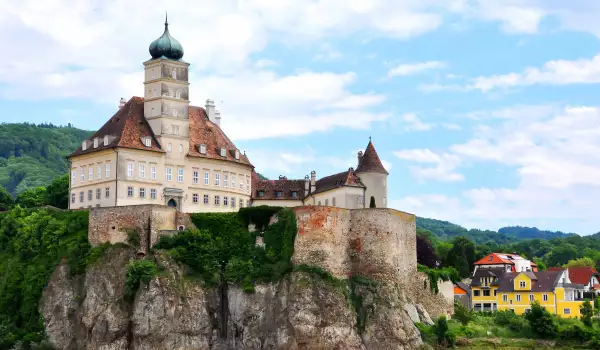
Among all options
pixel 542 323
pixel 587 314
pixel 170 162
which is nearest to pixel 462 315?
pixel 542 323

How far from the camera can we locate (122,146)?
244 ft

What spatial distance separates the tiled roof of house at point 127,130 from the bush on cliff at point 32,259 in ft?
19.5

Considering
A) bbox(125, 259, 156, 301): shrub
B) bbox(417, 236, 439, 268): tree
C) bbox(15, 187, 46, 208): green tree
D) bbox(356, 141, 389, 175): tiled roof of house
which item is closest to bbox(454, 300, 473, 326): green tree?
bbox(417, 236, 439, 268): tree

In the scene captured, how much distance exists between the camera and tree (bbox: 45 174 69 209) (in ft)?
284

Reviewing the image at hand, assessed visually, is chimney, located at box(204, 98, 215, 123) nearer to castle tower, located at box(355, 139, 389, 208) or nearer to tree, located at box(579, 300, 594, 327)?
castle tower, located at box(355, 139, 389, 208)

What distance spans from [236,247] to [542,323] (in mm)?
24185

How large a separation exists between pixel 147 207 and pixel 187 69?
44.5 ft

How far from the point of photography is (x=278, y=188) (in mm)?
86188

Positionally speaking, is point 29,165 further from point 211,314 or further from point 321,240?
point 321,240

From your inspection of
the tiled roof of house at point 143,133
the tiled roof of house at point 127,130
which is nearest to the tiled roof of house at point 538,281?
the tiled roof of house at point 143,133

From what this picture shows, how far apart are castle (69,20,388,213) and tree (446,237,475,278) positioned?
1030 inches

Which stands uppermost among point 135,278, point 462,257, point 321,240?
point 462,257

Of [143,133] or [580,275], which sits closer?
[143,133]

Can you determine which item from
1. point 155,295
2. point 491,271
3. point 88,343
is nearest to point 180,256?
point 155,295
